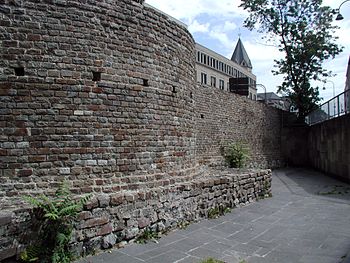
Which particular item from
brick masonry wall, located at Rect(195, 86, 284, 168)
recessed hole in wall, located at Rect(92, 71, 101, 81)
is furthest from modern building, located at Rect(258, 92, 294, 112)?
recessed hole in wall, located at Rect(92, 71, 101, 81)

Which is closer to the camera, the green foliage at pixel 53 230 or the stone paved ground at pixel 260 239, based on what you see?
the green foliage at pixel 53 230

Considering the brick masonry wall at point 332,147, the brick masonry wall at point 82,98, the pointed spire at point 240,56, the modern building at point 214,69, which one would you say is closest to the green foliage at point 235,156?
the brick masonry wall at point 332,147

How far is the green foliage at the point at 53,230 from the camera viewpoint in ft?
13.5

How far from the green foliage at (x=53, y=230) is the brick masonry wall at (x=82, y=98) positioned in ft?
2.50

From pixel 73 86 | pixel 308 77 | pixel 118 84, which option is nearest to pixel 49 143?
pixel 73 86

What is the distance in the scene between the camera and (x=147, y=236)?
554 centimetres

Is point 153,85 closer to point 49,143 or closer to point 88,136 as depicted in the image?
point 88,136

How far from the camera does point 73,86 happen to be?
18.4 feet

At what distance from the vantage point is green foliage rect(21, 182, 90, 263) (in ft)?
13.5

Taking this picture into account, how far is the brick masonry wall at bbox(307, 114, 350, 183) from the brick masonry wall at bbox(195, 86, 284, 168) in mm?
2703

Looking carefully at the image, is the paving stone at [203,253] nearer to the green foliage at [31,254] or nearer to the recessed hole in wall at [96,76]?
the green foliage at [31,254]

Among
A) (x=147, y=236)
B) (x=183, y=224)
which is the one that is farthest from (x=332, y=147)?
(x=147, y=236)

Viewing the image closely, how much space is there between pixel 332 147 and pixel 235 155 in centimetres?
442

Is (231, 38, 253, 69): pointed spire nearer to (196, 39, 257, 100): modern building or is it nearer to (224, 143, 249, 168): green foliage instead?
(196, 39, 257, 100): modern building
